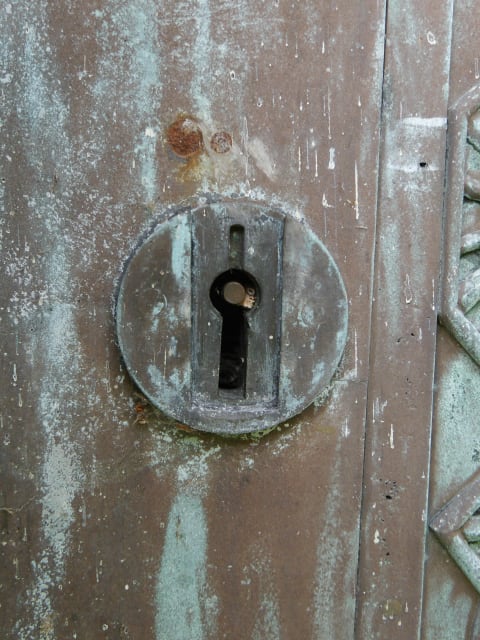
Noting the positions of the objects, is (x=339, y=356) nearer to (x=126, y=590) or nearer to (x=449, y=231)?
(x=449, y=231)

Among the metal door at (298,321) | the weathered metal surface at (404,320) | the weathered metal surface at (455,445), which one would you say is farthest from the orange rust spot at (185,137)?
the weathered metal surface at (455,445)

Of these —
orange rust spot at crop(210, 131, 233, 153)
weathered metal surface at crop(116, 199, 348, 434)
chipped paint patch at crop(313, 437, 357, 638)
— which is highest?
orange rust spot at crop(210, 131, 233, 153)

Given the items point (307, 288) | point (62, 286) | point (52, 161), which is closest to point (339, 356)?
point (307, 288)

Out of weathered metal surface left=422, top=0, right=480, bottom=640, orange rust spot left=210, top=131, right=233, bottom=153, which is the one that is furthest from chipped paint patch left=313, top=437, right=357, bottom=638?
orange rust spot left=210, top=131, right=233, bottom=153

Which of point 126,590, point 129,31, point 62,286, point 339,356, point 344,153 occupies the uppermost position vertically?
point 129,31

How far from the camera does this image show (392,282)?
113 centimetres

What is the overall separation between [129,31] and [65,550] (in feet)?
3.18

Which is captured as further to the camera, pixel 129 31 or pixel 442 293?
pixel 442 293

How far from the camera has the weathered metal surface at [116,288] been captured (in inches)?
39.2

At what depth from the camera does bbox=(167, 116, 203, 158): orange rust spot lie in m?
1.03

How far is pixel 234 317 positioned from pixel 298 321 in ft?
0.40

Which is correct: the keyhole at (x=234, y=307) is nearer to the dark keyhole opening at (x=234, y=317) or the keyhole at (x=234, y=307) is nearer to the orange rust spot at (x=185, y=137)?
the dark keyhole opening at (x=234, y=317)

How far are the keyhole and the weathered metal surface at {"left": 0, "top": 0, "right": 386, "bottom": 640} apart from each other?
0.12 meters

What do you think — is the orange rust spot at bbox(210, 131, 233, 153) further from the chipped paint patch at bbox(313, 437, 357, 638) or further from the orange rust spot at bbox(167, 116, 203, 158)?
the chipped paint patch at bbox(313, 437, 357, 638)
